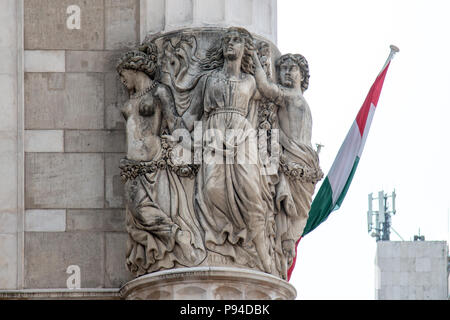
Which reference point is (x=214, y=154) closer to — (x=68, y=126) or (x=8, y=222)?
(x=68, y=126)

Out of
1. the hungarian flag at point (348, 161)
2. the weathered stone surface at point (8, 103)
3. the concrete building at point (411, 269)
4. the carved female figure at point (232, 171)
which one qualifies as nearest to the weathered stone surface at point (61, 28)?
the weathered stone surface at point (8, 103)

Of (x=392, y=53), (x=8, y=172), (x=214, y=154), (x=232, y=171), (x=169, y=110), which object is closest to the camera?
(x=232, y=171)

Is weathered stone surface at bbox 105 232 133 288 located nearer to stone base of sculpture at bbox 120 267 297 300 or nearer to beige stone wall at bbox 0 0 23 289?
stone base of sculpture at bbox 120 267 297 300

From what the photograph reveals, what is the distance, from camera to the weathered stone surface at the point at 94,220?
2667 cm

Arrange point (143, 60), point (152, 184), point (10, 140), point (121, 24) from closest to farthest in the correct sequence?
point (152, 184) → point (143, 60) → point (10, 140) → point (121, 24)

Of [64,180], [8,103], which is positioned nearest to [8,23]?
[8,103]

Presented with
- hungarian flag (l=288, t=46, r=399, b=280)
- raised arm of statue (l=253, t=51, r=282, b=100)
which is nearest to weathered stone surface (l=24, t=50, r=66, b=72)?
raised arm of statue (l=253, t=51, r=282, b=100)

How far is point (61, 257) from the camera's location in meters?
26.5

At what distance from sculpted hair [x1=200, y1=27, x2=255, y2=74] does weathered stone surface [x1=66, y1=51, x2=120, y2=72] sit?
4.97ft

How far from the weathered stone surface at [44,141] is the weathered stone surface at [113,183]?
0.73 metres

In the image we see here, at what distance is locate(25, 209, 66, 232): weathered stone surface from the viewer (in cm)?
2666

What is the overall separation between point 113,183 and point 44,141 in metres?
1.20

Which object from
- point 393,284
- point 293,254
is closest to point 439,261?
point 393,284
